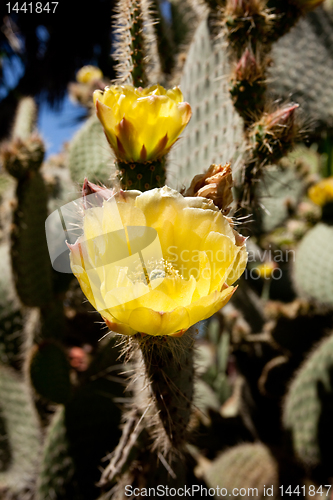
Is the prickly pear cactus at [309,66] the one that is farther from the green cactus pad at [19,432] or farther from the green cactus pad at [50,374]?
the green cactus pad at [19,432]

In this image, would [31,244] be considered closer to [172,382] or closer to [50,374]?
[50,374]

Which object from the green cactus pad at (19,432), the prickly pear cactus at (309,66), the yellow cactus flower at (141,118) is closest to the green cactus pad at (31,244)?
the green cactus pad at (19,432)

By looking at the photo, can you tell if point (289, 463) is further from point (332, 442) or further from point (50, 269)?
point (50, 269)

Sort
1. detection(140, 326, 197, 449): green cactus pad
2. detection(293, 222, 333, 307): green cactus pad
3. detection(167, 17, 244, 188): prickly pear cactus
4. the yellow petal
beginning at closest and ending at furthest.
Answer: the yellow petal < detection(140, 326, 197, 449): green cactus pad < detection(167, 17, 244, 188): prickly pear cactus < detection(293, 222, 333, 307): green cactus pad

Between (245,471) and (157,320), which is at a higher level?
(157,320)

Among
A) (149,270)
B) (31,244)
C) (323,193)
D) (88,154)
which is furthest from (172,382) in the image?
(323,193)

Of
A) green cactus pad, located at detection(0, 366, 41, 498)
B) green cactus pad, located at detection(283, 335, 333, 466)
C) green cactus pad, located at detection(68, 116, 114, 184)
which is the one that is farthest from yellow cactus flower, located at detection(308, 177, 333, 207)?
green cactus pad, located at detection(0, 366, 41, 498)

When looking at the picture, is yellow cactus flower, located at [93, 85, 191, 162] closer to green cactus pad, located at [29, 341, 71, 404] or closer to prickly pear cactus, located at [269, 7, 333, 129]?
green cactus pad, located at [29, 341, 71, 404]
